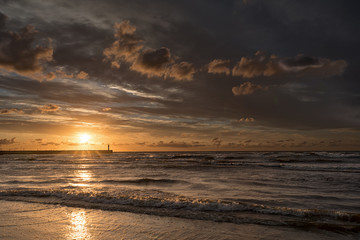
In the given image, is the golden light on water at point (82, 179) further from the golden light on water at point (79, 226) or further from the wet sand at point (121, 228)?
the golden light on water at point (79, 226)

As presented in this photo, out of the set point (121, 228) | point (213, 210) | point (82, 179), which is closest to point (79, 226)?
point (121, 228)

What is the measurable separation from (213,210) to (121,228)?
11.5 feet

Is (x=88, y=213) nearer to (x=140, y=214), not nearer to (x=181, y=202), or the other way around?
(x=140, y=214)

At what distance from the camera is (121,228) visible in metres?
6.84

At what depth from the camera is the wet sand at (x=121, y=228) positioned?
6207 mm

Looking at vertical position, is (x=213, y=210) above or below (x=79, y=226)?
below

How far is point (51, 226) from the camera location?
22.9 feet

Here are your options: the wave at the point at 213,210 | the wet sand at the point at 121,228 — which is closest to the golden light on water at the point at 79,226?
the wet sand at the point at 121,228

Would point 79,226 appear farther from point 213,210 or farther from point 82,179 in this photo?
→ point 82,179

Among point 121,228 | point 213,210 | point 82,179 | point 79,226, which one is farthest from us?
point 82,179

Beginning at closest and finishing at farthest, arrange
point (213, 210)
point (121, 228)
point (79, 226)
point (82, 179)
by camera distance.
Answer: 1. point (121, 228)
2. point (79, 226)
3. point (213, 210)
4. point (82, 179)

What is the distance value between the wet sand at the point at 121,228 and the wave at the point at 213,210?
546 millimetres

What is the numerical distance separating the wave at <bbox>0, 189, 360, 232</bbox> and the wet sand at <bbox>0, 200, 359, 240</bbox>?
546mm

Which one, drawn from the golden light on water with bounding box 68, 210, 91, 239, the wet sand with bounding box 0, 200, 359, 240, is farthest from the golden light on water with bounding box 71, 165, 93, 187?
the golden light on water with bounding box 68, 210, 91, 239
